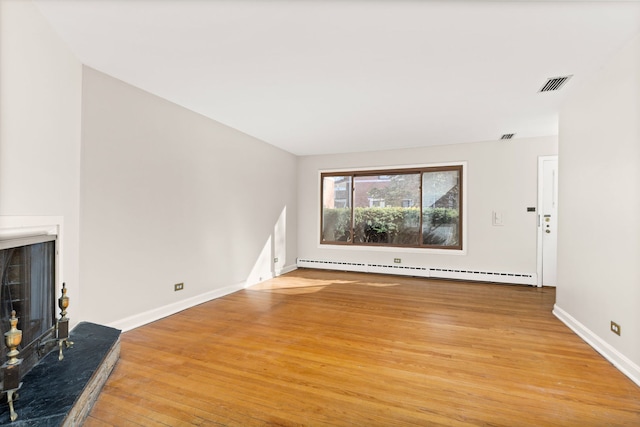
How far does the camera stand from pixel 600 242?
257cm

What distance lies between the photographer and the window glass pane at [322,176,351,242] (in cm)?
637

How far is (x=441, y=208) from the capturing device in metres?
5.59

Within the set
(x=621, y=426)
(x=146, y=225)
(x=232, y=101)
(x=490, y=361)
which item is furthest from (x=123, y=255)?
(x=621, y=426)

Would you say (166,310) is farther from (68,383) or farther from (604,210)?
(604,210)

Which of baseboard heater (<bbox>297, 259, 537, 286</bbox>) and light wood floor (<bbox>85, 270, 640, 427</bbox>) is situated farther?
baseboard heater (<bbox>297, 259, 537, 286</bbox>)

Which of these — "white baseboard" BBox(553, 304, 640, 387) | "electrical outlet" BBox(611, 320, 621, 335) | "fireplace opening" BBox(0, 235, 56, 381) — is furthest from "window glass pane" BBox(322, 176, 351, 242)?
"fireplace opening" BBox(0, 235, 56, 381)

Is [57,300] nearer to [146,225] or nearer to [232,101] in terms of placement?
[146,225]

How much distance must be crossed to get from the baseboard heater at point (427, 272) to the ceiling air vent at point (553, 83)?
10.4 ft

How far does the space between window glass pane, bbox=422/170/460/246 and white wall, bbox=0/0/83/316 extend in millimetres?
5182

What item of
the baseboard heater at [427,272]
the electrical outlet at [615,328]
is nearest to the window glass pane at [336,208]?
the baseboard heater at [427,272]

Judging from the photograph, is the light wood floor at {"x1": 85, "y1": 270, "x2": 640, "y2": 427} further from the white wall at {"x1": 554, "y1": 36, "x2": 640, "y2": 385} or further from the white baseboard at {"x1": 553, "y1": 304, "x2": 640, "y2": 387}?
the white wall at {"x1": 554, "y1": 36, "x2": 640, "y2": 385}

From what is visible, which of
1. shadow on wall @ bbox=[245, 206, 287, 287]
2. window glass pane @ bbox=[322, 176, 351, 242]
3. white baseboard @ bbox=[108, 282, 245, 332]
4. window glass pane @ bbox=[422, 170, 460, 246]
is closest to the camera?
white baseboard @ bbox=[108, 282, 245, 332]

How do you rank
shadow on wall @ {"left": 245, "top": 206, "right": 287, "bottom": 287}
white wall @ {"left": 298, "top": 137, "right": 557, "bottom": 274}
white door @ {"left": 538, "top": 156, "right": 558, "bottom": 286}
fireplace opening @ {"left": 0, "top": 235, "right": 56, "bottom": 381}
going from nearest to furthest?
1. fireplace opening @ {"left": 0, "top": 235, "right": 56, "bottom": 381}
2. white door @ {"left": 538, "top": 156, "right": 558, "bottom": 286}
3. white wall @ {"left": 298, "top": 137, "right": 557, "bottom": 274}
4. shadow on wall @ {"left": 245, "top": 206, "right": 287, "bottom": 287}

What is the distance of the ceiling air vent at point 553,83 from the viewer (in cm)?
281
